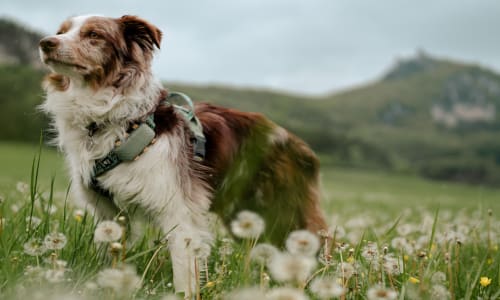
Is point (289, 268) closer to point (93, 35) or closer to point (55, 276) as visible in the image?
point (55, 276)

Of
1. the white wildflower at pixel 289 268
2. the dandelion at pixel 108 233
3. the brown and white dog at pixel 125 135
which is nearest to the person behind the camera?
the white wildflower at pixel 289 268

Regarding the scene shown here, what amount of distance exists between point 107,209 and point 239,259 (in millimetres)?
1346

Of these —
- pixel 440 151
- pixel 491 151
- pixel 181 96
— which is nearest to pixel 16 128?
pixel 181 96

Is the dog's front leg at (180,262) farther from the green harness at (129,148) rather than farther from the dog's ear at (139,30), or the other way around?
the dog's ear at (139,30)

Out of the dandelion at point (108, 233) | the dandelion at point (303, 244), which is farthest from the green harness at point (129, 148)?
the dandelion at point (303, 244)

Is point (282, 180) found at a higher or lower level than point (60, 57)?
lower

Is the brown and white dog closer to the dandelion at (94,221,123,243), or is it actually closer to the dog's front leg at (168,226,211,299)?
the dog's front leg at (168,226,211,299)

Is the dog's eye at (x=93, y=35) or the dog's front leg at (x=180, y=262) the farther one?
the dog's eye at (x=93, y=35)

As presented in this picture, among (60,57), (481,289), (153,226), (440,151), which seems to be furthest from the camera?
(440,151)

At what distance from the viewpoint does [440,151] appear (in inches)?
7603

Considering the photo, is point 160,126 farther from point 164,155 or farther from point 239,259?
point 239,259

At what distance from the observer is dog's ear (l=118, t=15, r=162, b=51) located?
4.08 metres

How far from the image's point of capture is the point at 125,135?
3783 mm

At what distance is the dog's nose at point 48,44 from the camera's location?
3.55 metres
